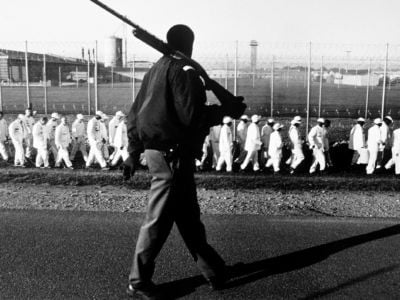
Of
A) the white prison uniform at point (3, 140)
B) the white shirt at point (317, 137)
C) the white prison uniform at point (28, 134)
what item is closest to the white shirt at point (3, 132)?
the white prison uniform at point (3, 140)

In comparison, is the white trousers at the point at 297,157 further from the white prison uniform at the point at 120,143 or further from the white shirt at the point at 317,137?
the white prison uniform at the point at 120,143

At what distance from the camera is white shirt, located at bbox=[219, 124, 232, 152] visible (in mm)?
13961

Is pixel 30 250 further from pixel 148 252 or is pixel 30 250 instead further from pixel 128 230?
pixel 148 252

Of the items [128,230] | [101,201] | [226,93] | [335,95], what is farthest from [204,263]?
[335,95]

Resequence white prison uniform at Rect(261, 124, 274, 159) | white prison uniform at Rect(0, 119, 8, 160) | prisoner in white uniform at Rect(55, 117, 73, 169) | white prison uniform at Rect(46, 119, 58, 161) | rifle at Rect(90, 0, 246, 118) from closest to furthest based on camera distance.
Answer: rifle at Rect(90, 0, 246, 118), prisoner in white uniform at Rect(55, 117, 73, 169), white prison uniform at Rect(46, 119, 58, 161), white prison uniform at Rect(0, 119, 8, 160), white prison uniform at Rect(261, 124, 274, 159)

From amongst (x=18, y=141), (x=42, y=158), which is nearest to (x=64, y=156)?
(x=42, y=158)

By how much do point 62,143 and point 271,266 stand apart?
400 inches

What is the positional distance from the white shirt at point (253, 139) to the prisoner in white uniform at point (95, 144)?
3.78 metres

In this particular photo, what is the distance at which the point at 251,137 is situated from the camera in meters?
14.4

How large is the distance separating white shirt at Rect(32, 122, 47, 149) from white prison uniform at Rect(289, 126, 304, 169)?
6.49 m

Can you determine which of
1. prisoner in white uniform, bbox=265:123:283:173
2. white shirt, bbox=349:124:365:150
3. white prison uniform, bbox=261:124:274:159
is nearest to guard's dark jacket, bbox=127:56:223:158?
prisoner in white uniform, bbox=265:123:283:173

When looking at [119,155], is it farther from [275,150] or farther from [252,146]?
[275,150]

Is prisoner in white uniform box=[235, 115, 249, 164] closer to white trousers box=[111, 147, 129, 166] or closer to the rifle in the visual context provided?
white trousers box=[111, 147, 129, 166]

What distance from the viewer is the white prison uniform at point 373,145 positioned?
45.0 ft
